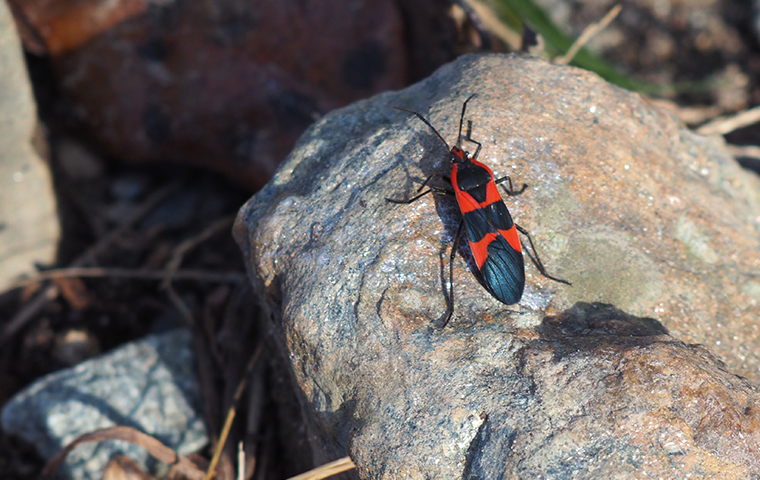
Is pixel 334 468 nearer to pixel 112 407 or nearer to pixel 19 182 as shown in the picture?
pixel 112 407

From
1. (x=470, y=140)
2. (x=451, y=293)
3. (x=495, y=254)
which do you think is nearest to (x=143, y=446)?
(x=451, y=293)

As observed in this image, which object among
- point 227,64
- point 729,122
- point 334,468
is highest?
point 227,64

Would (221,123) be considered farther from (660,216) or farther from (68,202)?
(660,216)

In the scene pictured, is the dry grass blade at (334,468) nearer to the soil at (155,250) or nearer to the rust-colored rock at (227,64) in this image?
the soil at (155,250)

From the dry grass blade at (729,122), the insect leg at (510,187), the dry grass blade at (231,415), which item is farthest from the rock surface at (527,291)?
the dry grass blade at (729,122)

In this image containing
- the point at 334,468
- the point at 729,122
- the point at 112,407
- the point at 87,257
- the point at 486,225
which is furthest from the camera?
the point at 87,257

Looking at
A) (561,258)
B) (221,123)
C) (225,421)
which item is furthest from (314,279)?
(221,123)
